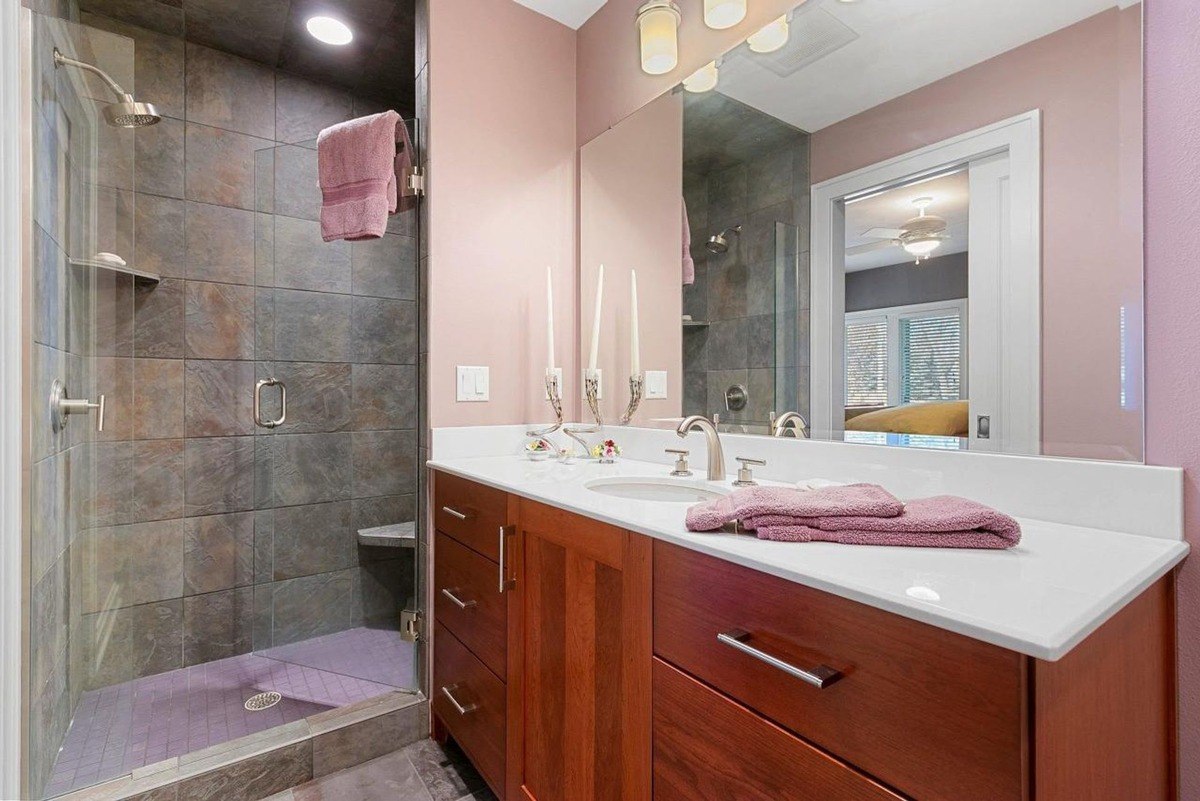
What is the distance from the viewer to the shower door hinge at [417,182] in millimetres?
1764

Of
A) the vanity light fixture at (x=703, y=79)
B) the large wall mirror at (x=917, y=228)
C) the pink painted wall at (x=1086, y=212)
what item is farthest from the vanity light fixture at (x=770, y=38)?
the pink painted wall at (x=1086, y=212)

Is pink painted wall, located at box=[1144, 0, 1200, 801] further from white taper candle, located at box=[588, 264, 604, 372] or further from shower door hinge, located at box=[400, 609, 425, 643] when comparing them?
shower door hinge, located at box=[400, 609, 425, 643]

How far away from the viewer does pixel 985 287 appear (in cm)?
101

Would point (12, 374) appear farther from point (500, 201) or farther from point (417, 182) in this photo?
point (500, 201)

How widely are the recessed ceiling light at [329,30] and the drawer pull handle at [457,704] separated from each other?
228 centimetres

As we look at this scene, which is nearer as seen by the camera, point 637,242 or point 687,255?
point 687,255

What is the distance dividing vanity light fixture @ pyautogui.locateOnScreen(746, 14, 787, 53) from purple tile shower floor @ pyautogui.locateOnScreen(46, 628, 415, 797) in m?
2.08

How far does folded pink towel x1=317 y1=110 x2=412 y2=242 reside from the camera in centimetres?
169

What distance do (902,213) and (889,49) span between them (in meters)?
0.36

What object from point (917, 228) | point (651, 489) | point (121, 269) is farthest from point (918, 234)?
point (121, 269)

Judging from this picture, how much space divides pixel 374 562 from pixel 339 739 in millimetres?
929

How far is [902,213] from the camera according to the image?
3.75 feet

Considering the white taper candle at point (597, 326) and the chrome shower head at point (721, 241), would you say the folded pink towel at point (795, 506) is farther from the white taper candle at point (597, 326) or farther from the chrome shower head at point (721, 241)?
the white taper candle at point (597, 326)

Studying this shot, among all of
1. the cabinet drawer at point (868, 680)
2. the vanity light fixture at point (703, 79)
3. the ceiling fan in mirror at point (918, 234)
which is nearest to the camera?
the cabinet drawer at point (868, 680)
